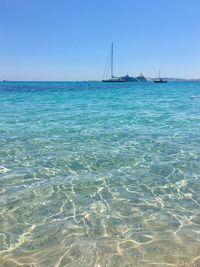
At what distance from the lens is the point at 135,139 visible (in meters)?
14.5

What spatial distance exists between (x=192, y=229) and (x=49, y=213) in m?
3.15

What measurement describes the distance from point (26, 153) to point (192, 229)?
7500mm

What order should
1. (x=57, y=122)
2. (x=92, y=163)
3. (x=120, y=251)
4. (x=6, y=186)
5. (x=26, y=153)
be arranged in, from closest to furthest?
(x=120, y=251)
(x=6, y=186)
(x=92, y=163)
(x=26, y=153)
(x=57, y=122)

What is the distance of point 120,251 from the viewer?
5492 mm

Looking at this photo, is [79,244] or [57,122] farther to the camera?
[57,122]

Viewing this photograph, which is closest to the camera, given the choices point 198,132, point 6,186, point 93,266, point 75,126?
point 93,266

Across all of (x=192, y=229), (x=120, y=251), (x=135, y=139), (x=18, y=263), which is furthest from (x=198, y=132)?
(x=18, y=263)

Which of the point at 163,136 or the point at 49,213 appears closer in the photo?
the point at 49,213

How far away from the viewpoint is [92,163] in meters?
10.6

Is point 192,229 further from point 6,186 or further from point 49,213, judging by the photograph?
point 6,186

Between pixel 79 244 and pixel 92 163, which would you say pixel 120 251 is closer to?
pixel 79 244

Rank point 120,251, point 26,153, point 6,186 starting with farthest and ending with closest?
point 26,153 < point 6,186 < point 120,251

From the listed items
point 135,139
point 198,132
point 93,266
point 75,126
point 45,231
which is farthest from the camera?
point 75,126

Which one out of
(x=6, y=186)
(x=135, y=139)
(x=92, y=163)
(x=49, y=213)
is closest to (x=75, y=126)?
(x=135, y=139)
